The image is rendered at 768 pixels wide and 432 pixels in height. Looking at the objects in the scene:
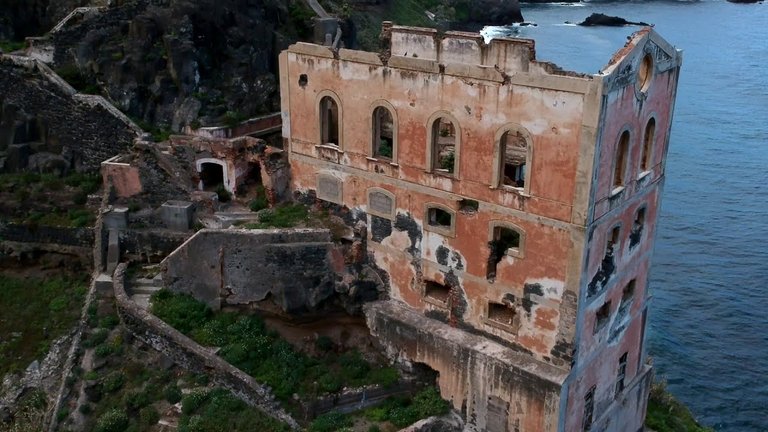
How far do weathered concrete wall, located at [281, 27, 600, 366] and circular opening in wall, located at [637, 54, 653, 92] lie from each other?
1880 millimetres

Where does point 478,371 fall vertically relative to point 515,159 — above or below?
below

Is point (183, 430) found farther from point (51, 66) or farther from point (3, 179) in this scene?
point (51, 66)

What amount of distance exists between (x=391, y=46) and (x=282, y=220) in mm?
6683

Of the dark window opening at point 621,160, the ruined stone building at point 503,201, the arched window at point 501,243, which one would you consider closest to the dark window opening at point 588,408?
the ruined stone building at point 503,201

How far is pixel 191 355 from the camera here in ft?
73.4

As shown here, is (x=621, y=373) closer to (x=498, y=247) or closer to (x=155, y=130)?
(x=498, y=247)

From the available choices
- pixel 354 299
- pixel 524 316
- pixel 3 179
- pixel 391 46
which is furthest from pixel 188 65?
pixel 524 316

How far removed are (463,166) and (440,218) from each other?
2.32 meters

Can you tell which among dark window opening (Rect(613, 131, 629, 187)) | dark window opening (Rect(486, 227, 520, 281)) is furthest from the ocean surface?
dark window opening (Rect(613, 131, 629, 187))

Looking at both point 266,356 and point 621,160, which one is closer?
point 621,160

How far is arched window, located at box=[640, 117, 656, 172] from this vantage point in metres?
20.7

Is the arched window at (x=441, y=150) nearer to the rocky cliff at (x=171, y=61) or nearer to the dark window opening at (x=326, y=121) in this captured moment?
the dark window opening at (x=326, y=121)

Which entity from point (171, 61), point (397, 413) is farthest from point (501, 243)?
point (171, 61)

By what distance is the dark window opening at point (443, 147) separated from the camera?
20969mm
